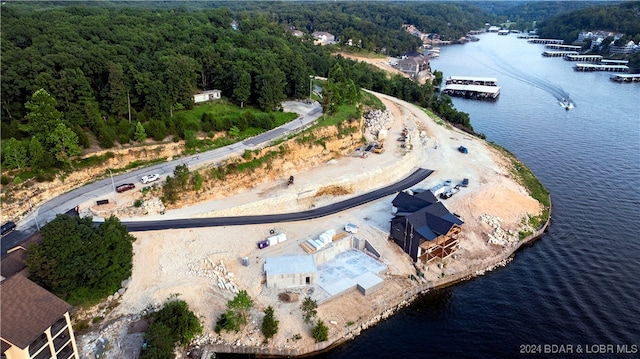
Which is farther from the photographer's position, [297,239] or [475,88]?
[475,88]

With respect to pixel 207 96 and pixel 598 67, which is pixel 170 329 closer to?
pixel 207 96

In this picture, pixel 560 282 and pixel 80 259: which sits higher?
pixel 80 259

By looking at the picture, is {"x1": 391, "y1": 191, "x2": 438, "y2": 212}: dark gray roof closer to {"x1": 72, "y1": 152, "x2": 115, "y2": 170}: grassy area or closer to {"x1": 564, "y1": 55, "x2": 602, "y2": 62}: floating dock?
{"x1": 72, "y1": 152, "x2": 115, "y2": 170}: grassy area

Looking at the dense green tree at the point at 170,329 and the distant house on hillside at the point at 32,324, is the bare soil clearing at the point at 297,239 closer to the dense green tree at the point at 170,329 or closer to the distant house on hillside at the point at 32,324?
the dense green tree at the point at 170,329

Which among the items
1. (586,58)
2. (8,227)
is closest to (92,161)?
(8,227)

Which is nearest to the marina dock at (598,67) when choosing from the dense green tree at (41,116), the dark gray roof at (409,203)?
the dark gray roof at (409,203)

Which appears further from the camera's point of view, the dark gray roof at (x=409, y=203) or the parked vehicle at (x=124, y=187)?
the dark gray roof at (x=409, y=203)
